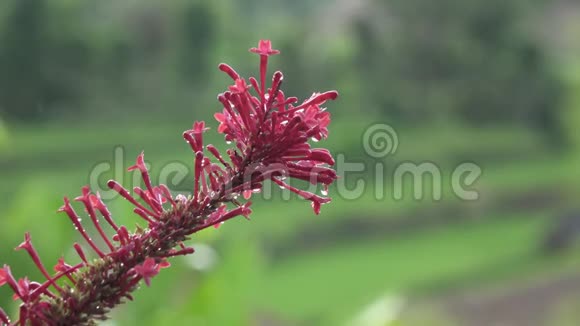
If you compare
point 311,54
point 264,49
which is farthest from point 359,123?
point 264,49

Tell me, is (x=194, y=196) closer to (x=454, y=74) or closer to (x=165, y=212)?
(x=165, y=212)

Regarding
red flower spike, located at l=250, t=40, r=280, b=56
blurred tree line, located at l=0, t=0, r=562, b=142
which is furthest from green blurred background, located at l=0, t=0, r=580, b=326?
red flower spike, located at l=250, t=40, r=280, b=56

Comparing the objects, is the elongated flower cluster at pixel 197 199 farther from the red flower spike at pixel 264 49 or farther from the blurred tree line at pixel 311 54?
the blurred tree line at pixel 311 54

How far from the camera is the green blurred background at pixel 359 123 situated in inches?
118

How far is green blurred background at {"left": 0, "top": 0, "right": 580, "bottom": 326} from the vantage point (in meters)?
3.01

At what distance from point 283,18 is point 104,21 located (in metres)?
Result: 0.93

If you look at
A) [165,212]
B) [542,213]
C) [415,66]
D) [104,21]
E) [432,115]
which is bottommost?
[542,213]

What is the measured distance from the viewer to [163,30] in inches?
135

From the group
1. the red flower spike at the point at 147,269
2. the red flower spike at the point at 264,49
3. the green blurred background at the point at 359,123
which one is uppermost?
the red flower spike at the point at 264,49

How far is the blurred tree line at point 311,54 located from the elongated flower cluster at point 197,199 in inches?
101

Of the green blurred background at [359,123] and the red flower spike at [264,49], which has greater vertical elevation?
the red flower spike at [264,49]

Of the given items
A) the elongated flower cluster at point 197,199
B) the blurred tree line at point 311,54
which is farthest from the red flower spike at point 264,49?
the blurred tree line at point 311,54

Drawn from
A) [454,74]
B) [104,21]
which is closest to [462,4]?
[454,74]

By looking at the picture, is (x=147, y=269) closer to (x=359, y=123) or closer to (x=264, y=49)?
(x=264, y=49)
